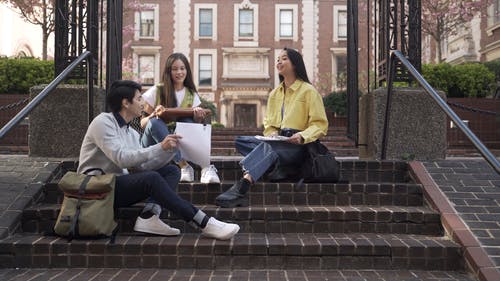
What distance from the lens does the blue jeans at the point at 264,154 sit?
429 cm

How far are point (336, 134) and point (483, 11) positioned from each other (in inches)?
385

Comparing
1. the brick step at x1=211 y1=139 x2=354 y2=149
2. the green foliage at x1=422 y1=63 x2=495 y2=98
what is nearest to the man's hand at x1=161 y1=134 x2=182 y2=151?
the brick step at x1=211 y1=139 x2=354 y2=149

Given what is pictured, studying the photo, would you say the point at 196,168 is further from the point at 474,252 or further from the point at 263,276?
the point at 474,252

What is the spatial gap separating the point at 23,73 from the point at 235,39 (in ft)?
62.5

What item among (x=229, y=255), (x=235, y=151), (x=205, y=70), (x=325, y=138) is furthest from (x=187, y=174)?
(x=205, y=70)

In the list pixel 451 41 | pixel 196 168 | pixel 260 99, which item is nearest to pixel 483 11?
pixel 451 41

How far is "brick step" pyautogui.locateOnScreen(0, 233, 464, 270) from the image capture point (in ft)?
11.8

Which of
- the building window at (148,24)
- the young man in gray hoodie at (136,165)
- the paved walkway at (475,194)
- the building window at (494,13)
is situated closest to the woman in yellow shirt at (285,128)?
the young man in gray hoodie at (136,165)

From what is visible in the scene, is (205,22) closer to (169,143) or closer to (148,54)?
(148,54)

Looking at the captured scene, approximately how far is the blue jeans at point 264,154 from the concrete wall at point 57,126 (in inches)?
73.8

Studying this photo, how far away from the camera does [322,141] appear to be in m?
11.1

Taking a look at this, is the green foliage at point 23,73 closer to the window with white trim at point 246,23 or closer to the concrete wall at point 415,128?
the concrete wall at point 415,128

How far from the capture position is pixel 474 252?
348cm

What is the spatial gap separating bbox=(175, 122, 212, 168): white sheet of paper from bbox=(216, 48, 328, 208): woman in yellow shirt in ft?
1.27
